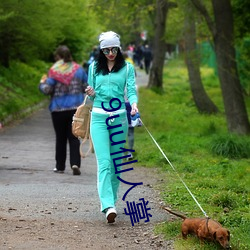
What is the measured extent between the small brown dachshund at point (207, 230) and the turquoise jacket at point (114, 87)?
1569 mm

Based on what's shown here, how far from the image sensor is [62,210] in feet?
27.2

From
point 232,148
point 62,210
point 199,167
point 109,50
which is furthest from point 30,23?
point 109,50

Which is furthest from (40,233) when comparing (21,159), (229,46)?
(229,46)

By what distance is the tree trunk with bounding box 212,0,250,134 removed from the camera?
54.2 feet

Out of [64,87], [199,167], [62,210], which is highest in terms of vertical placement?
[64,87]

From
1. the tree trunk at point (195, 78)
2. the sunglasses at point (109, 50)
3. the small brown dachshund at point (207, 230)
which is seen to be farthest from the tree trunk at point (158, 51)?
the small brown dachshund at point (207, 230)

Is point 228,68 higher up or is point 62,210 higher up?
point 228,68

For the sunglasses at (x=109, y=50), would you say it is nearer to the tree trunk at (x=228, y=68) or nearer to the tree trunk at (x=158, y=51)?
the tree trunk at (x=228, y=68)

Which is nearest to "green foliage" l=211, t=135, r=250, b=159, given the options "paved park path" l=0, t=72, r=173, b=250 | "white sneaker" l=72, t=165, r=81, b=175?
"paved park path" l=0, t=72, r=173, b=250

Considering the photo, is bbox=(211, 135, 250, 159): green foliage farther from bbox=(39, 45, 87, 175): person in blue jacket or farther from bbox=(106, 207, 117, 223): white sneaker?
bbox=(106, 207, 117, 223): white sneaker

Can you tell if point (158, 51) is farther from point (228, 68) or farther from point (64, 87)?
point (64, 87)

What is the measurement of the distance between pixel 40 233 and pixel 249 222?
1.96 m

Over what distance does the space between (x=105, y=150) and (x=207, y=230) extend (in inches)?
67.8

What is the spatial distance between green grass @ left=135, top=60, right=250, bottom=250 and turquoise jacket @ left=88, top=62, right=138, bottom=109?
1327 mm
